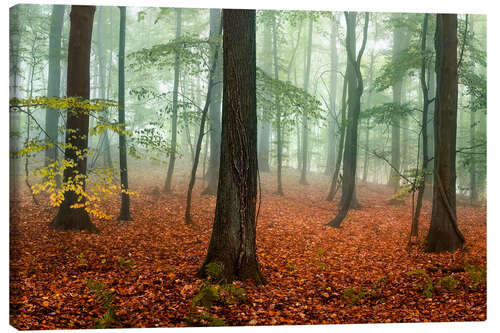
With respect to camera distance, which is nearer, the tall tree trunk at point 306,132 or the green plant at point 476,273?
the green plant at point 476,273

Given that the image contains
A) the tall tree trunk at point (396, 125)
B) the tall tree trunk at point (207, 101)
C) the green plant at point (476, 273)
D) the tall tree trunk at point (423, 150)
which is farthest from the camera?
the tall tree trunk at point (396, 125)

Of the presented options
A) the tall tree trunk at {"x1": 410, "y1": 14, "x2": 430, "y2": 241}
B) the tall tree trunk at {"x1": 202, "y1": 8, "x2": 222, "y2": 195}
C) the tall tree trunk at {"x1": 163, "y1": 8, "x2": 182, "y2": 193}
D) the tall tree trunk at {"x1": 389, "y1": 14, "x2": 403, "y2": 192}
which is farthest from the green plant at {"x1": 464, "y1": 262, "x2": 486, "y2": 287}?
the tall tree trunk at {"x1": 163, "y1": 8, "x2": 182, "y2": 193}

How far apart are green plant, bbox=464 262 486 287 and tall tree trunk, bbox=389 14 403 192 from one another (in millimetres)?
1698

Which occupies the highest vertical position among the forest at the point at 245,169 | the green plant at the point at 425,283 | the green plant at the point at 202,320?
the forest at the point at 245,169

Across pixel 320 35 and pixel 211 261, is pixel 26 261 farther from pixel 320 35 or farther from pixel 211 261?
pixel 320 35

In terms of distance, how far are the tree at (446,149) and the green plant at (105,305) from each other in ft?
14.4

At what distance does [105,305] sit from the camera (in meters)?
3.57

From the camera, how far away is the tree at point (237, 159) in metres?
3.86

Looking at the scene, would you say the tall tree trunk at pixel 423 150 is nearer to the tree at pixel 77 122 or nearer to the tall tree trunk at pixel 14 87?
the tree at pixel 77 122

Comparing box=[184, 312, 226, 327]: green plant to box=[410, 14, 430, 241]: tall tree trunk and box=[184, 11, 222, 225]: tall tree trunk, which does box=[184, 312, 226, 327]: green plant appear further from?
box=[410, 14, 430, 241]: tall tree trunk

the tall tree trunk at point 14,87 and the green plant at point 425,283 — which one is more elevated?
the tall tree trunk at point 14,87

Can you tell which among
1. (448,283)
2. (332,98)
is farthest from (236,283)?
(332,98)

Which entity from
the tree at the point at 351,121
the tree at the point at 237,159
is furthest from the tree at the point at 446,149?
the tree at the point at 237,159
